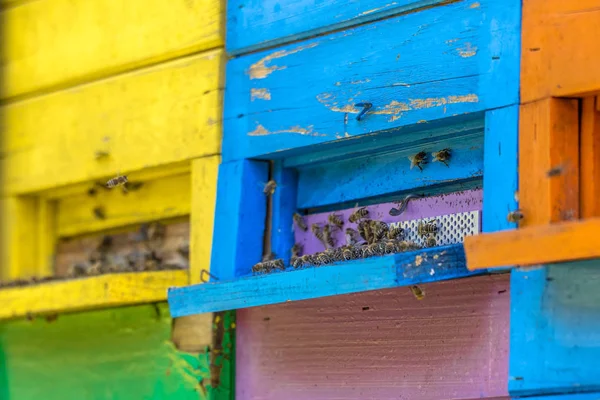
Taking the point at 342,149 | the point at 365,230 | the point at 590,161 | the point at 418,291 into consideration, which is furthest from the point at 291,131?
the point at 590,161

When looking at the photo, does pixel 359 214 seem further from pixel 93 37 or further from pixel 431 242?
pixel 93 37

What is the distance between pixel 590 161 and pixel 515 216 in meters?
0.31

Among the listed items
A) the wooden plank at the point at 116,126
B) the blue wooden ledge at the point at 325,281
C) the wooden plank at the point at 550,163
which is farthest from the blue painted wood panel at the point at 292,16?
the blue wooden ledge at the point at 325,281

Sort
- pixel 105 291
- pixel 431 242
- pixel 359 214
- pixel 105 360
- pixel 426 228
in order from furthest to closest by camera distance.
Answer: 1. pixel 105 360
2. pixel 105 291
3. pixel 359 214
4. pixel 426 228
5. pixel 431 242

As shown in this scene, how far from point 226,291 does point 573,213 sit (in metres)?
1.42

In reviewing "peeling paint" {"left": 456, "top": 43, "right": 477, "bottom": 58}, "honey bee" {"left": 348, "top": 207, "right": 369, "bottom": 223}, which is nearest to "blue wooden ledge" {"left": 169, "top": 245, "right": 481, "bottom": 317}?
"honey bee" {"left": 348, "top": 207, "right": 369, "bottom": 223}

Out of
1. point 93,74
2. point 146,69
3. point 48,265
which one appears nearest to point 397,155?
point 146,69

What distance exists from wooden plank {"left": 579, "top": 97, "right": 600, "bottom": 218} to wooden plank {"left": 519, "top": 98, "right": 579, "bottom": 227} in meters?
0.02

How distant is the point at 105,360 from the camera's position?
5879 mm

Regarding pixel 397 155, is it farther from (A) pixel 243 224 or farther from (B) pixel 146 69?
(B) pixel 146 69

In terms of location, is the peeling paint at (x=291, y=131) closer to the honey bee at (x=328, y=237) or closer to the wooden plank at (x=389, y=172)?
the wooden plank at (x=389, y=172)

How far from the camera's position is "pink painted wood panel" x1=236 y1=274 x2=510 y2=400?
4352 mm

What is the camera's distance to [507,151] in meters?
4.20

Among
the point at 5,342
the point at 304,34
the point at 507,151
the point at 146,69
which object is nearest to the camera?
the point at 507,151
